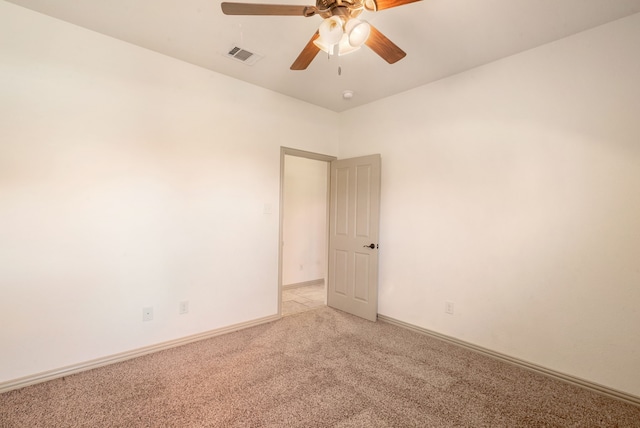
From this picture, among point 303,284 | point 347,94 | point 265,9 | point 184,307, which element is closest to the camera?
point 265,9

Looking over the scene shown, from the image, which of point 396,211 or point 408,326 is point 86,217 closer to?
point 396,211

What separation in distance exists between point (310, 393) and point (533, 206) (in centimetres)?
232

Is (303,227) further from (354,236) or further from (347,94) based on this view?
(347,94)

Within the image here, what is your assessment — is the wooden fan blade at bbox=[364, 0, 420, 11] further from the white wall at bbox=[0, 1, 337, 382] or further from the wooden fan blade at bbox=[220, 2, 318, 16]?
the white wall at bbox=[0, 1, 337, 382]

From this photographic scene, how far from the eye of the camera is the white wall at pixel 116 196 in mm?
2094

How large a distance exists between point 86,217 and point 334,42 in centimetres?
229

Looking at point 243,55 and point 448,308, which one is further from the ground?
point 243,55

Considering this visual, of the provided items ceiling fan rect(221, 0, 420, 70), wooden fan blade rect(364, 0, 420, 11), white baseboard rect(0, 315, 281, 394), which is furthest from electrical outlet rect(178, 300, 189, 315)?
wooden fan blade rect(364, 0, 420, 11)

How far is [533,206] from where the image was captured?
2.44 m

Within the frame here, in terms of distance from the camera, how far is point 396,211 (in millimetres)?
3406

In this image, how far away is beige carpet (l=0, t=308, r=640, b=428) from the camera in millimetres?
A: 1782

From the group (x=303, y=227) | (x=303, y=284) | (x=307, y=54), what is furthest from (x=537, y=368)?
(x=303, y=227)

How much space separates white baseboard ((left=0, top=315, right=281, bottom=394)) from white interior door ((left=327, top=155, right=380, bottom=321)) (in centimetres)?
127

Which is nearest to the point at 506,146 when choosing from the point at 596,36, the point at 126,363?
the point at 596,36
